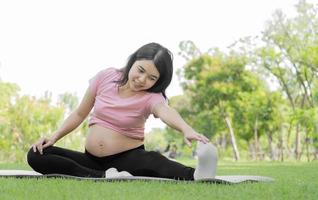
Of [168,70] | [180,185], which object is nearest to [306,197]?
[180,185]

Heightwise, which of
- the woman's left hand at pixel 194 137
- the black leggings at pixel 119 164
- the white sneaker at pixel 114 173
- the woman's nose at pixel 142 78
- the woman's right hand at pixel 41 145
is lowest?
the white sneaker at pixel 114 173

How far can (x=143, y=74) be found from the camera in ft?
13.3

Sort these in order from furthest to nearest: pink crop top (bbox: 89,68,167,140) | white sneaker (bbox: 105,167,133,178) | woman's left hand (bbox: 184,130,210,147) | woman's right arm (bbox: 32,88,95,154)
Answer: woman's right arm (bbox: 32,88,95,154) < pink crop top (bbox: 89,68,167,140) < white sneaker (bbox: 105,167,133,178) < woman's left hand (bbox: 184,130,210,147)

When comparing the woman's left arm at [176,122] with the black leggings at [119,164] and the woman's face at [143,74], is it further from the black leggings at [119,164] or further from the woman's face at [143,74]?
the black leggings at [119,164]

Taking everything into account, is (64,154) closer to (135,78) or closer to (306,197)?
Result: (135,78)

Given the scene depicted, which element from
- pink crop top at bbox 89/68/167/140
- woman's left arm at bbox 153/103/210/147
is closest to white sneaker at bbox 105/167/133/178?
pink crop top at bbox 89/68/167/140

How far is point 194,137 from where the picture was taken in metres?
3.57

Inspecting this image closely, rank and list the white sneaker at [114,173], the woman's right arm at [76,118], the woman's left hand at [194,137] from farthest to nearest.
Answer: the woman's right arm at [76,118]
the white sneaker at [114,173]
the woman's left hand at [194,137]

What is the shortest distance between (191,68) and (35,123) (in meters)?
9.18

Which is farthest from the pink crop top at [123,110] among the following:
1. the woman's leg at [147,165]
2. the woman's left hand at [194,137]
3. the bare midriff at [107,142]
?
the woman's left hand at [194,137]

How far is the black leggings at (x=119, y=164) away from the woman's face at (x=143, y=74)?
48 cm

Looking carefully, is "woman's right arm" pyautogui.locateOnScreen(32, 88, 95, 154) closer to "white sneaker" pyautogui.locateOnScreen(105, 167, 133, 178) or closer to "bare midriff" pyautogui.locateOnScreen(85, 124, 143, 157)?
"bare midriff" pyautogui.locateOnScreen(85, 124, 143, 157)

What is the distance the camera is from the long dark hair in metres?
4.08

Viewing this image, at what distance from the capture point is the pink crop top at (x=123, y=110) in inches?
164
